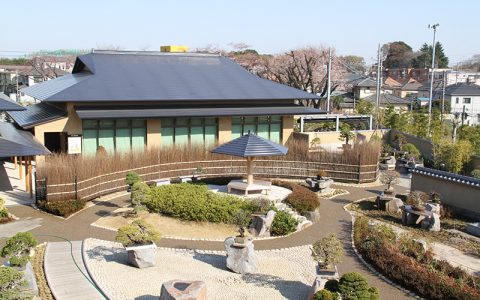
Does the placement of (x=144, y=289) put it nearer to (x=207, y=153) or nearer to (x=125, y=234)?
(x=125, y=234)

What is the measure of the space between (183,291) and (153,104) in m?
17.7

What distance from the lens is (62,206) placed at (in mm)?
17359

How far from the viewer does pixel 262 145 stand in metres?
19.7

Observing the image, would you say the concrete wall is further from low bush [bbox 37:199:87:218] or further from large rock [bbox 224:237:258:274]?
low bush [bbox 37:199:87:218]

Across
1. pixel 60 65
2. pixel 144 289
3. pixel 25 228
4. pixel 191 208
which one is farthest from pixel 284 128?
pixel 60 65

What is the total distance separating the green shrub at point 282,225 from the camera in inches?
640

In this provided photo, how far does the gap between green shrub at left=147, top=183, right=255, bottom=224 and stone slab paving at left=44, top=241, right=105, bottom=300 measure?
3903 millimetres

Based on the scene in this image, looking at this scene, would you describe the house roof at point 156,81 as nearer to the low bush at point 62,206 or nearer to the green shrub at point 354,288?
the low bush at point 62,206

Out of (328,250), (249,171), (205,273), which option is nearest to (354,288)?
(328,250)

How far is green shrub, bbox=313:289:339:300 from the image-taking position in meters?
9.90

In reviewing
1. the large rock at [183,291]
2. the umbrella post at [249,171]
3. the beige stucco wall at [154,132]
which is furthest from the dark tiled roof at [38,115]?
the large rock at [183,291]

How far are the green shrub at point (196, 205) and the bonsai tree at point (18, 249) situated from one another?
19.7ft

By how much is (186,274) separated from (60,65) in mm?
86759

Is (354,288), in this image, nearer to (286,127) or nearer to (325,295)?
(325,295)
